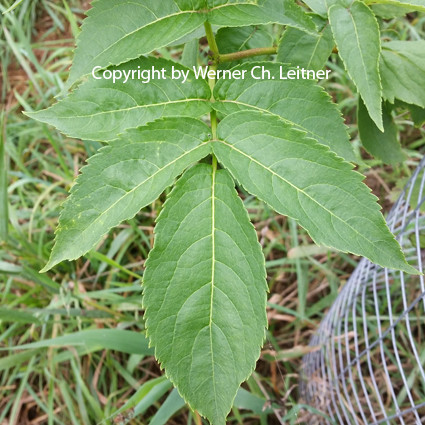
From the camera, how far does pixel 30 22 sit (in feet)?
8.61

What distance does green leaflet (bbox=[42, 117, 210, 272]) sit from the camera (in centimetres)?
72

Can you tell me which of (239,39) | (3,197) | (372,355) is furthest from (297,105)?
(372,355)

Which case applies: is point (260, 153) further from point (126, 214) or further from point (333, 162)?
point (126, 214)

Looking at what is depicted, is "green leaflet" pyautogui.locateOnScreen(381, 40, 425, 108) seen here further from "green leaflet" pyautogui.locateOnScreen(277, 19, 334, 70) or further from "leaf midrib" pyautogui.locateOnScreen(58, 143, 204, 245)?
"leaf midrib" pyautogui.locateOnScreen(58, 143, 204, 245)

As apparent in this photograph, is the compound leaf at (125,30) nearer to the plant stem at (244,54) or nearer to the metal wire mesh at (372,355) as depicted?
the plant stem at (244,54)

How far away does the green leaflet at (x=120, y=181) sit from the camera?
72 cm

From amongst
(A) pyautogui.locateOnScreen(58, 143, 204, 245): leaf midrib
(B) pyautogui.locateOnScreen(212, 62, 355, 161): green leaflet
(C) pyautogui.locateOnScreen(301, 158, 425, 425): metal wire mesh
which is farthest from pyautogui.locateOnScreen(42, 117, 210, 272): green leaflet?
(C) pyautogui.locateOnScreen(301, 158, 425, 425): metal wire mesh

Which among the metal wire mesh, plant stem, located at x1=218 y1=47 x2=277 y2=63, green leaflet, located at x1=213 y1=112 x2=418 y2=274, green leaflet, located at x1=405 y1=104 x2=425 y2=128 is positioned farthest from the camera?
the metal wire mesh

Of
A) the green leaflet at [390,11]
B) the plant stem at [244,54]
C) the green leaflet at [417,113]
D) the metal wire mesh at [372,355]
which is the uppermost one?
the green leaflet at [390,11]

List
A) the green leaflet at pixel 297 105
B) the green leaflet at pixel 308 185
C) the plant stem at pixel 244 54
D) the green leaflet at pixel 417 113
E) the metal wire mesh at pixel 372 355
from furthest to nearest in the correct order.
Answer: the metal wire mesh at pixel 372 355 → the green leaflet at pixel 417 113 → the plant stem at pixel 244 54 → the green leaflet at pixel 297 105 → the green leaflet at pixel 308 185

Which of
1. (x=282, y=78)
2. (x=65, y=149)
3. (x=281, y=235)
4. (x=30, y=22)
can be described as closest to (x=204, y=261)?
(x=282, y=78)

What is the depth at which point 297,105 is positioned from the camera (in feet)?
2.71

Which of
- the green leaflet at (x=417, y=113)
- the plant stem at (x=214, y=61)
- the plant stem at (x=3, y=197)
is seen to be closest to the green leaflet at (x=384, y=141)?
the green leaflet at (x=417, y=113)

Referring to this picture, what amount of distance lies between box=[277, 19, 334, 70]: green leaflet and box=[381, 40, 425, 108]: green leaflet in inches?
7.4
